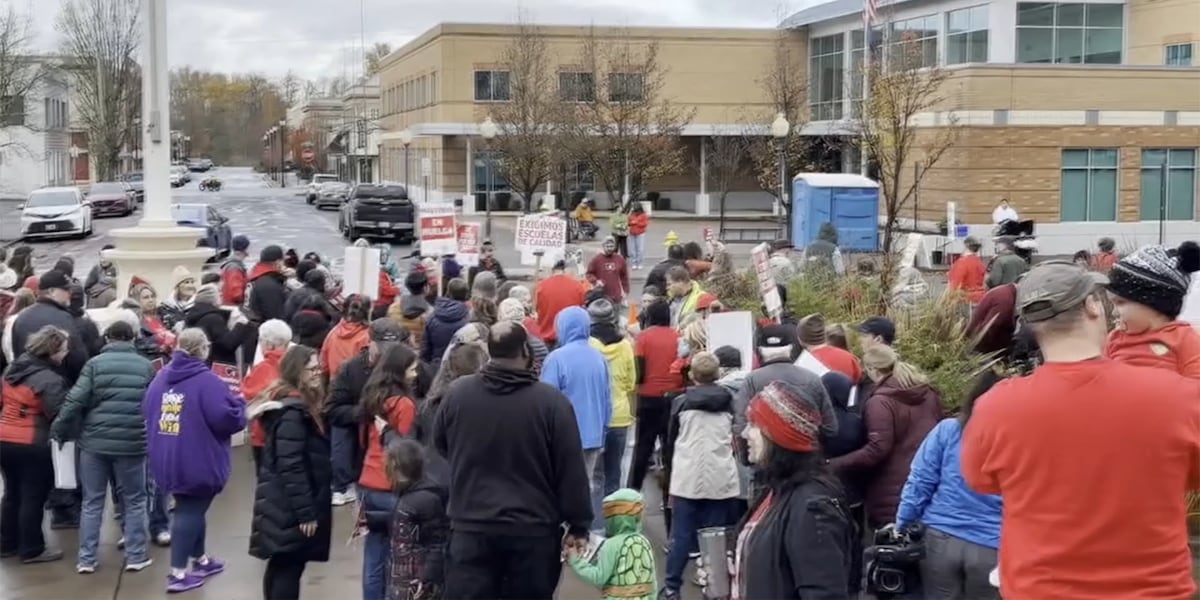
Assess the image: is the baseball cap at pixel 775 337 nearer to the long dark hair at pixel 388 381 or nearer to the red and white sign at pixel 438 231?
the long dark hair at pixel 388 381

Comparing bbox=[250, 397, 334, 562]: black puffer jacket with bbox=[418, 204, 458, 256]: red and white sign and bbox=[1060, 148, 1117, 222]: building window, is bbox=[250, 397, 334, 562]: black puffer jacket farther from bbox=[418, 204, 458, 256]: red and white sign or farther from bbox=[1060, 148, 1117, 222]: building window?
bbox=[1060, 148, 1117, 222]: building window

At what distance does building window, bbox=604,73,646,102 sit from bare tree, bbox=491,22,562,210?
2.17 m

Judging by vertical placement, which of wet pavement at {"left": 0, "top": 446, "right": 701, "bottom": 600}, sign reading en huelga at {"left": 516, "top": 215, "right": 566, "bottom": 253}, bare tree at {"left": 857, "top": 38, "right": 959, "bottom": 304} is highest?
bare tree at {"left": 857, "top": 38, "right": 959, "bottom": 304}

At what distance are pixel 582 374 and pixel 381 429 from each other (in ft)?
5.48

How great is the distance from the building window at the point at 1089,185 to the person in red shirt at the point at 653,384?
100 ft

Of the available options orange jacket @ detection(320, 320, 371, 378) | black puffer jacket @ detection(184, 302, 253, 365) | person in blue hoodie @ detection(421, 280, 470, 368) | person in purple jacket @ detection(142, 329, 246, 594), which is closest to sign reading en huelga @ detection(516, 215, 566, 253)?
person in blue hoodie @ detection(421, 280, 470, 368)

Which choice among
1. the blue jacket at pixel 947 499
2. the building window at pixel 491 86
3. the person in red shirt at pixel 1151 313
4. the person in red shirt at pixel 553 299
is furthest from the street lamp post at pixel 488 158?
the person in red shirt at pixel 1151 313

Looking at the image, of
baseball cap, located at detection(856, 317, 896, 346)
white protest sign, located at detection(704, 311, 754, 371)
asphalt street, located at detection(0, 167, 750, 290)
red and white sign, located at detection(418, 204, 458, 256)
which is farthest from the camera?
asphalt street, located at detection(0, 167, 750, 290)

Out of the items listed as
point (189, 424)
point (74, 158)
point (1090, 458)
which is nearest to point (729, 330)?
point (189, 424)

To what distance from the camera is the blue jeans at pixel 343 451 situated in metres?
7.31

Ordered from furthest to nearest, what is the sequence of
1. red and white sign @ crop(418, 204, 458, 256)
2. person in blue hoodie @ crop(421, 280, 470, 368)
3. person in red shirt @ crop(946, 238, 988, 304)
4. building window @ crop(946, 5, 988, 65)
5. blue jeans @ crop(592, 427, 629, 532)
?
building window @ crop(946, 5, 988, 65)
red and white sign @ crop(418, 204, 458, 256)
person in red shirt @ crop(946, 238, 988, 304)
person in blue hoodie @ crop(421, 280, 470, 368)
blue jeans @ crop(592, 427, 629, 532)

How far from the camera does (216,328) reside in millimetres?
10375

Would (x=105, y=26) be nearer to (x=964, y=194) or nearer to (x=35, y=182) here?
(x=35, y=182)

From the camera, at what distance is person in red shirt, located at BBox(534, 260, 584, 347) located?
456 inches
